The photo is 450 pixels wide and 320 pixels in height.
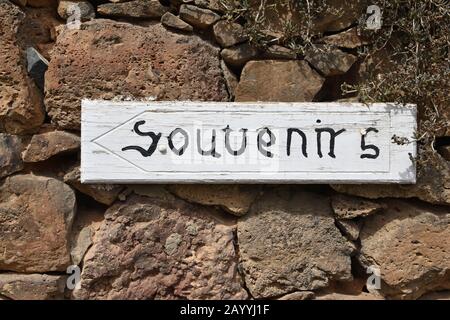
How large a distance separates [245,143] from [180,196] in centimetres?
31

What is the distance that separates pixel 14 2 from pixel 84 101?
45 cm

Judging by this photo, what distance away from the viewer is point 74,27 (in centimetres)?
207

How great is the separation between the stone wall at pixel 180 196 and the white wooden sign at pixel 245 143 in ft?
0.27

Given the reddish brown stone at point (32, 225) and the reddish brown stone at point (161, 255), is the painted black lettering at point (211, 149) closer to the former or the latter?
the reddish brown stone at point (161, 255)

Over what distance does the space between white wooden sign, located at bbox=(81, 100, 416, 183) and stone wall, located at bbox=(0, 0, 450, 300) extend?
0.27 ft

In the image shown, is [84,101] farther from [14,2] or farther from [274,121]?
[274,121]

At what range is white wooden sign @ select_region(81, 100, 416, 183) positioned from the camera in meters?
1.99

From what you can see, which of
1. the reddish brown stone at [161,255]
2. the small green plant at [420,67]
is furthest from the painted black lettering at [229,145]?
the small green plant at [420,67]

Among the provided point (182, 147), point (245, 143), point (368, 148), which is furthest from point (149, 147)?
point (368, 148)

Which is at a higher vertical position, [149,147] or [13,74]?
[13,74]

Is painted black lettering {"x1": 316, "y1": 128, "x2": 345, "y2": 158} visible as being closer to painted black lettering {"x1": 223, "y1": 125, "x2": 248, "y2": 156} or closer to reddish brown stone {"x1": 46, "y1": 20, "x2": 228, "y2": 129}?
painted black lettering {"x1": 223, "y1": 125, "x2": 248, "y2": 156}

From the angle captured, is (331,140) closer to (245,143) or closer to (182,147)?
(245,143)

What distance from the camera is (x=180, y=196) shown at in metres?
2.08

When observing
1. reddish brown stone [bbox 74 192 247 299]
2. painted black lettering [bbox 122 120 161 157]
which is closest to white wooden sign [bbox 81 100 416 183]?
painted black lettering [bbox 122 120 161 157]
